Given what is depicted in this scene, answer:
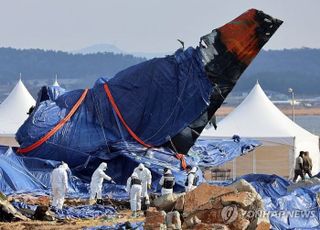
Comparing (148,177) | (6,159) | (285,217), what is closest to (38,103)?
(6,159)

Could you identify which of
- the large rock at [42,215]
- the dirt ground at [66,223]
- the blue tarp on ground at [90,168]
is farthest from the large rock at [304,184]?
the large rock at [42,215]

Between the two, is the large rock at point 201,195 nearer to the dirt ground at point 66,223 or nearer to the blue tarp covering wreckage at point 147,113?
the dirt ground at point 66,223

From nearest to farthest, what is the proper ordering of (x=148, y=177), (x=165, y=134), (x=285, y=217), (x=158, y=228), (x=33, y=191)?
1. (x=158, y=228)
2. (x=285, y=217)
3. (x=148, y=177)
4. (x=33, y=191)
5. (x=165, y=134)

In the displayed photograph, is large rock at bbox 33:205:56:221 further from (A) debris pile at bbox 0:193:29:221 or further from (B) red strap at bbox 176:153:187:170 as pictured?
(B) red strap at bbox 176:153:187:170

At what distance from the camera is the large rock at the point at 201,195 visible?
2244 cm

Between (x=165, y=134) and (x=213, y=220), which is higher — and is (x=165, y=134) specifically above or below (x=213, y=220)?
above

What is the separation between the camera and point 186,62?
34.0 metres

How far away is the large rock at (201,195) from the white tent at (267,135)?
14.4 meters

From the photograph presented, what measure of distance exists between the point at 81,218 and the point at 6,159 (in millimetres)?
6449

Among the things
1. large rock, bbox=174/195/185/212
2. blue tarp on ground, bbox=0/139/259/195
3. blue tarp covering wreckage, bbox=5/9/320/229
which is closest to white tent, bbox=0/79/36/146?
blue tarp covering wreckage, bbox=5/9/320/229

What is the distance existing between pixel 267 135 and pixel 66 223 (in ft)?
46.5

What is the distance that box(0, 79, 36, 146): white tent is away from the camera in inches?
1679

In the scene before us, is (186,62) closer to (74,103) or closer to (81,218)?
(74,103)

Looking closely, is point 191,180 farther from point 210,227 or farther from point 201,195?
point 210,227
